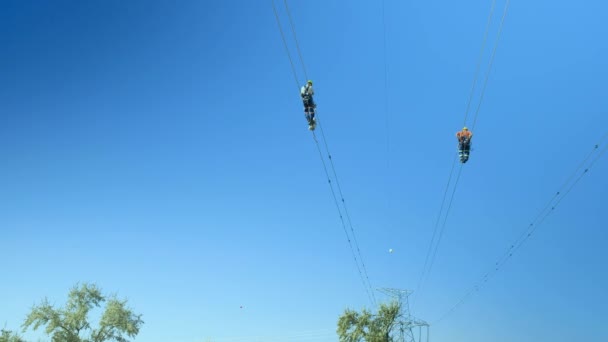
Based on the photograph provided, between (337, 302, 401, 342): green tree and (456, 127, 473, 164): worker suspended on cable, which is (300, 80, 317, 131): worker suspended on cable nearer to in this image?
(456, 127, 473, 164): worker suspended on cable

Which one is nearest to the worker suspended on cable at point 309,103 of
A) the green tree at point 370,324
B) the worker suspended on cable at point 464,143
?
the worker suspended on cable at point 464,143

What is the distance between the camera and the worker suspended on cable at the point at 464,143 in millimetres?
24658

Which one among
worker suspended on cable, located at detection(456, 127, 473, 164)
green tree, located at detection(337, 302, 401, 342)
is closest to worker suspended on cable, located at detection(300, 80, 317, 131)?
worker suspended on cable, located at detection(456, 127, 473, 164)

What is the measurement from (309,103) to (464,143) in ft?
39.1

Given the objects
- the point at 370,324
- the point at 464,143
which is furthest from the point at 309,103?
the point at 370,324

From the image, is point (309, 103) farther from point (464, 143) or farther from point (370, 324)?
point (370, 324)

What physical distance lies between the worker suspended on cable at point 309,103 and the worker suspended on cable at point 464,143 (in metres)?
11.2

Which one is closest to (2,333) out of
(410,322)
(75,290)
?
(75,290)

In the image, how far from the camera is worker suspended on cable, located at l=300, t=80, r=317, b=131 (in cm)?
1886

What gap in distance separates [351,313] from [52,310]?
4091 cm

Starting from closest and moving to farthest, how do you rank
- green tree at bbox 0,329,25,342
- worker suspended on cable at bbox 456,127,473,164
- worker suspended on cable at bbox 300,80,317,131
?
worker suspended on cable at bbox 300,80,317,131 → worker suspended on cable at bbox 456,127,473,164 → green tree at bbox 0,329,25,342

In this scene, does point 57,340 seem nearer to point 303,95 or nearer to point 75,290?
point 75,290

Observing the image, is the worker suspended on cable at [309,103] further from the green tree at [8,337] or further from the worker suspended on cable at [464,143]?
the green tree at [8,337]

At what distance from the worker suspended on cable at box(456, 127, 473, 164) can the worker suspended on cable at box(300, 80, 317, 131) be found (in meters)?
11.2
